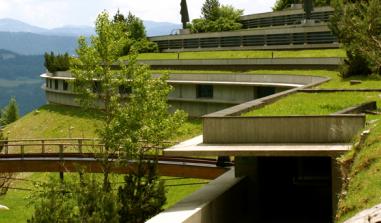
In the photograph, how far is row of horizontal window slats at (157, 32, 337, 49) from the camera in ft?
188

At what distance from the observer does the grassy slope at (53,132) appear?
112ft

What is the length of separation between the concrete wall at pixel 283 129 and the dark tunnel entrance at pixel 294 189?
181 inches

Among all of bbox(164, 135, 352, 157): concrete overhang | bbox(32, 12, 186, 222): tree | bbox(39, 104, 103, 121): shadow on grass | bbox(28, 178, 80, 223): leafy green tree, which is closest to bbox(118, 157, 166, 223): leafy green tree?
bbox(32, 12, 186, 222): tree

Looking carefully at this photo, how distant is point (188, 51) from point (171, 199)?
4224cm

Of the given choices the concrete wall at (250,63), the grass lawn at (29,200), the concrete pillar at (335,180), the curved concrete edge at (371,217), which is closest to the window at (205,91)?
the concrete wall at (250,63)

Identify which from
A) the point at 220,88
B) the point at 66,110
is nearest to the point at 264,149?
the point at 220,88

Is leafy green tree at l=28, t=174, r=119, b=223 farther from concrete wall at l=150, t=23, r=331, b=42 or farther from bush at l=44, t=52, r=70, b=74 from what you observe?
bush at l=44, t=52, r=70, b=74

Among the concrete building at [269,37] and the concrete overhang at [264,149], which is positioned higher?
the concrete building at [269,37]

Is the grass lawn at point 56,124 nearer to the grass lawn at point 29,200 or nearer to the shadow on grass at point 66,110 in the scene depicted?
the shadow on grass at point 66,110

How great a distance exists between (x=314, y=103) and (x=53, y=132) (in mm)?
36691

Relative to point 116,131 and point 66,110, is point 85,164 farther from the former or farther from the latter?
point 66,110

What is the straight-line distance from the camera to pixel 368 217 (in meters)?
9.02

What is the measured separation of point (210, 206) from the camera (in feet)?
65.0

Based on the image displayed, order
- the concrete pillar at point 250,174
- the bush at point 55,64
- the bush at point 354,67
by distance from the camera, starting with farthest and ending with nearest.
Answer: the bush at point 55,64, the bush at point 354,67, the concrete pillar at point 250,174
